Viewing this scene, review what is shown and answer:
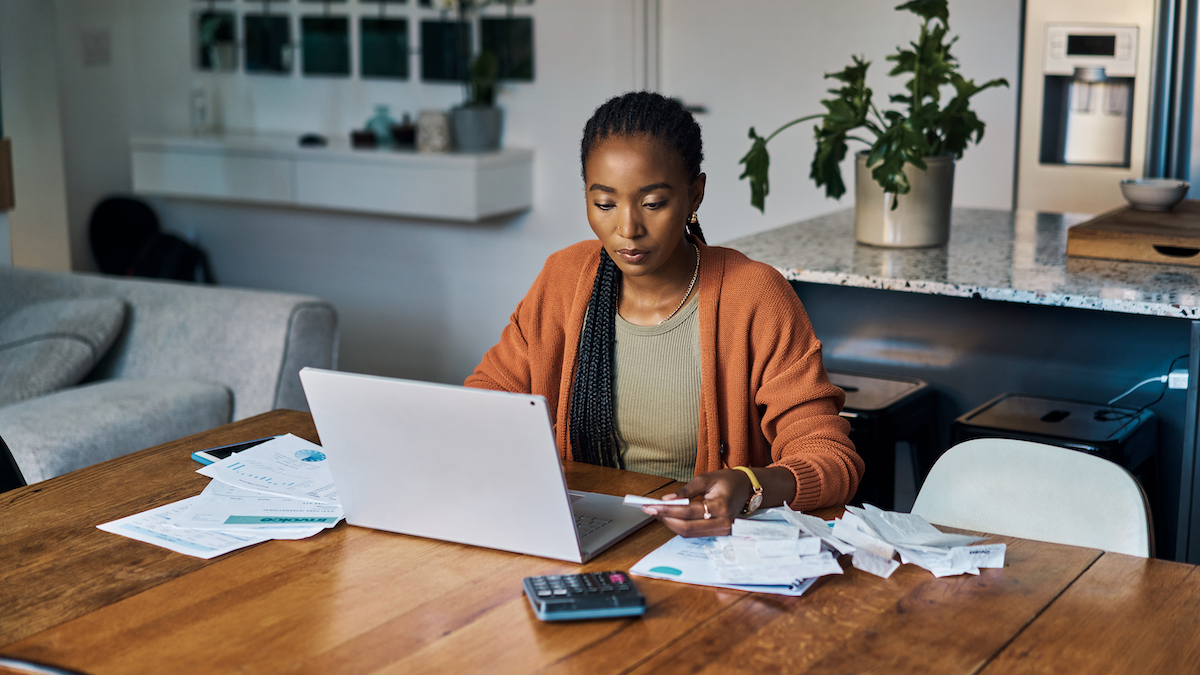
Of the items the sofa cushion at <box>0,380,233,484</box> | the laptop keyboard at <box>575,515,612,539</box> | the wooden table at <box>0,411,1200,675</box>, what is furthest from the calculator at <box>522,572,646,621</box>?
the sofa cushion at <box>0,380,233,484</box>

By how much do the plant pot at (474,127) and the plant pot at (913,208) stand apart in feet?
6.18

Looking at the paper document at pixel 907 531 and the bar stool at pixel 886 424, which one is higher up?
the paper document at pixel 907 531

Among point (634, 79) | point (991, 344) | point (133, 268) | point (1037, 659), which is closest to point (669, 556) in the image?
point (1037, 659)

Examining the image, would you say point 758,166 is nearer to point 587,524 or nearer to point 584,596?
point 587,524

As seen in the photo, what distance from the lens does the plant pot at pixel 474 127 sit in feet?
13.4

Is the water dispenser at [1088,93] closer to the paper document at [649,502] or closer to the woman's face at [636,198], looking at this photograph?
the woman's face at [636,198]

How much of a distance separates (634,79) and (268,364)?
5.62ft

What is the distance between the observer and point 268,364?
113 inches

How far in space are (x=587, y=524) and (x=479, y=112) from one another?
294cm

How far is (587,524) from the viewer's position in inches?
53.3

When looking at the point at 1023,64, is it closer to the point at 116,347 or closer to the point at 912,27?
the point at 912,27

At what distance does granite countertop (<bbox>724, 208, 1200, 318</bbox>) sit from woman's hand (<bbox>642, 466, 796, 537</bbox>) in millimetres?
956

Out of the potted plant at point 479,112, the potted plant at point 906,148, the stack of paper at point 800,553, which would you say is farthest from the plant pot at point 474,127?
the stack of paper at point 800,553

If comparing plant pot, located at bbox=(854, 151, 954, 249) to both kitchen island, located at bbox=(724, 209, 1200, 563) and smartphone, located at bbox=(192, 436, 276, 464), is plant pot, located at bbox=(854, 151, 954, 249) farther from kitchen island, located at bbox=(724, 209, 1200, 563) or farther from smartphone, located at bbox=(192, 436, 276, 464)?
smartphone, located at bbox=(192, 436, 276, 464)
